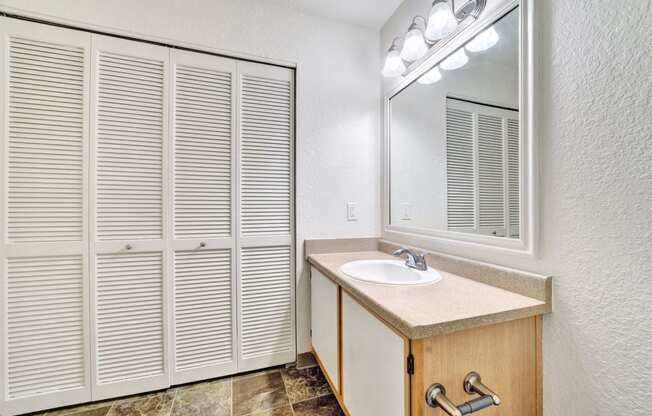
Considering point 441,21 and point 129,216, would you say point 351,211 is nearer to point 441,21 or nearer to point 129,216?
point 441,21

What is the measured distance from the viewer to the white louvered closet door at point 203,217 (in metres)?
1.50

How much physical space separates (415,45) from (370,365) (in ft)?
5.06

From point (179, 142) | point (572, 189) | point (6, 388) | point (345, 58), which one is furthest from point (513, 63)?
point (6, 388)

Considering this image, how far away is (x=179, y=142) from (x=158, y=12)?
0.73 meters

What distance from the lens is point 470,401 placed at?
0.69m

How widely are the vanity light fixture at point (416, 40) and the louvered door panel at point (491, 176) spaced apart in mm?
532

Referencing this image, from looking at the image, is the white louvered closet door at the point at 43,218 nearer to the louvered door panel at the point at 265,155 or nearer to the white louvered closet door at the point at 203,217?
the white louvered closet door at the point at 203,217

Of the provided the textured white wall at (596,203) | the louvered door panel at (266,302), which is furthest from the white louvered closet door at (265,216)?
the textured white wall at (596,203)

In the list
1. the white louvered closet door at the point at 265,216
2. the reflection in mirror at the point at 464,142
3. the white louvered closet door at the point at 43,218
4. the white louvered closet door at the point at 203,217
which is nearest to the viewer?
the reflection in mirror at the point at 464,142

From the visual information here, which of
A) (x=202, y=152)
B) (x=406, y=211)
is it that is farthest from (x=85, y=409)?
(x=406, y=211)

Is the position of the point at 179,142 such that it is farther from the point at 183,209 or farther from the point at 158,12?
the point at 158,12

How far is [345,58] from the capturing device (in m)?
1.81

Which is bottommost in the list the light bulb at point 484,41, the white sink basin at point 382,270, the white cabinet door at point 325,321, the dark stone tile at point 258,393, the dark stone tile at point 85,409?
the dark stone tile at point 85,409

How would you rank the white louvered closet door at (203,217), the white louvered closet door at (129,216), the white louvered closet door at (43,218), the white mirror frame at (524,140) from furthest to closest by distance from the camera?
the white louvered closet door at (203,217) < the white louvered closet door at (129,216) < the white louvered closet door at (43,218) < the white mirror frame at (524,140)
